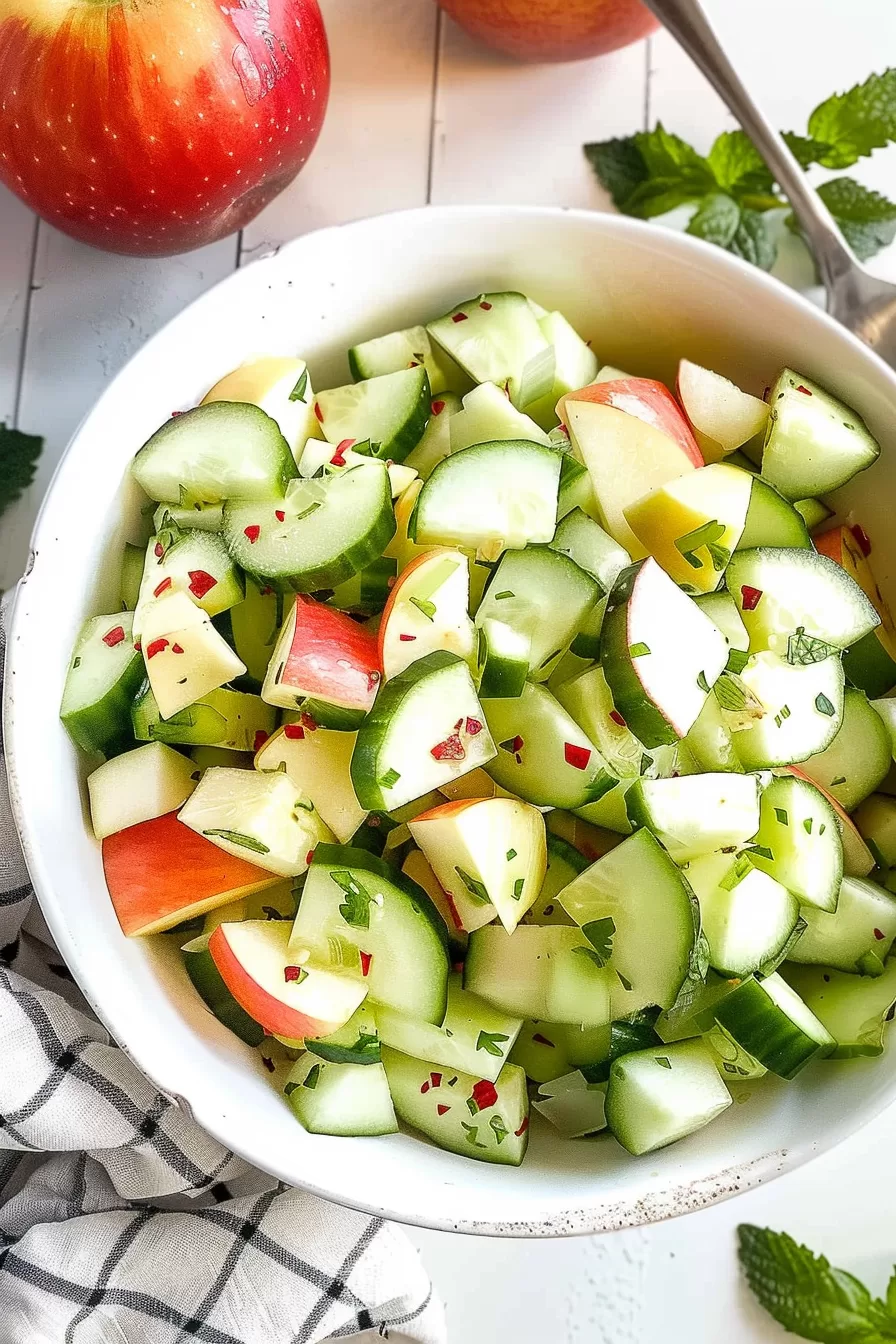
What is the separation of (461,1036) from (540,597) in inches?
15.9

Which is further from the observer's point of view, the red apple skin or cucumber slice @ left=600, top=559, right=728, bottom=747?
the red apple skin

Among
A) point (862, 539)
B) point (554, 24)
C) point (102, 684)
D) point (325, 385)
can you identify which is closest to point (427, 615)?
point (102, 684)

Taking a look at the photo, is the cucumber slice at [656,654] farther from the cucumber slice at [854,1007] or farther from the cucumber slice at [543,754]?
the cucumber slice at [854,1007]

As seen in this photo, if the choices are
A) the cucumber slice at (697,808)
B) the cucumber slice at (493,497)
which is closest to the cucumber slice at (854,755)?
the cucumber slice at (697,808)

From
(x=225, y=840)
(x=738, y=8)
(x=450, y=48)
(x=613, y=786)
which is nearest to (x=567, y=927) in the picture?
(x=613, y=786)

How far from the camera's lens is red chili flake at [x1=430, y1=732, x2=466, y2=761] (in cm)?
100

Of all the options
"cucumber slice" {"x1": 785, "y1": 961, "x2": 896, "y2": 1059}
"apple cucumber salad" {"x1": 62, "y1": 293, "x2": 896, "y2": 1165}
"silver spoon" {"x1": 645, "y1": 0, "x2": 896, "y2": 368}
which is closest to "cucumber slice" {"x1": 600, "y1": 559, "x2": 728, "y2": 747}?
"apple cucumber salad" {"x1": 62, "y1": 293, "x2": 896, "y2": 1165}

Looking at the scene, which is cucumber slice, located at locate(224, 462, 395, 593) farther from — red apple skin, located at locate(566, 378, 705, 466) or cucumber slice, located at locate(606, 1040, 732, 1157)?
cucumber slice, located at locate(606, 1040, 732, 1157)

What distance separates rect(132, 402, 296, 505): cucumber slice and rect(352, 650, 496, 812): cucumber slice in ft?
0.79

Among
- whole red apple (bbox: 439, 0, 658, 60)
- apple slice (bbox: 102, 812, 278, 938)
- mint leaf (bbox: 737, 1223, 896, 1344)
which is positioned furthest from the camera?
whole red apple (bbox: 439, 0, 658, 60)

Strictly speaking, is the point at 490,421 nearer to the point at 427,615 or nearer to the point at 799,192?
the point at 427,615

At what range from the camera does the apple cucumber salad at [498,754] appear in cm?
102

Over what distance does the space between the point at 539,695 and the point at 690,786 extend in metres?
0.16

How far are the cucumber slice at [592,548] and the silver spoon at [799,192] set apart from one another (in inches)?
21.4
